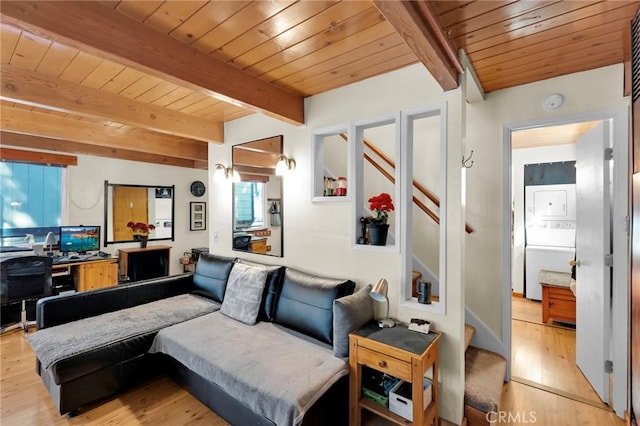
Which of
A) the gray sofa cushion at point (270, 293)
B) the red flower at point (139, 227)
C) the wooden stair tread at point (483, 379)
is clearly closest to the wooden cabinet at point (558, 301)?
the wooden stair tread at point (483, 379)

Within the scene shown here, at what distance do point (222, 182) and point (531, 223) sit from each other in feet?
15.4

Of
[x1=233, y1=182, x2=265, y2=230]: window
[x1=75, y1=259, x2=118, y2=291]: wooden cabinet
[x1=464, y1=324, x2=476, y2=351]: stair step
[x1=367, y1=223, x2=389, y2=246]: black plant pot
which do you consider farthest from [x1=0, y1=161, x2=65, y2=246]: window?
[x1=464, y1=324, x2=476, y2=351]: stair step

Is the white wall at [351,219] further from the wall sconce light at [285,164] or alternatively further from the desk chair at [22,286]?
the desk chair at [22,286]

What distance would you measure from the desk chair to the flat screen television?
Result: 0.83m

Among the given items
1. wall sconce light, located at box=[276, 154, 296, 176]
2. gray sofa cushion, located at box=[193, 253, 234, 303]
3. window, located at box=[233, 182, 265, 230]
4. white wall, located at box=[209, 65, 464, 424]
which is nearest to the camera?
white wall, located at box=[209, 65, 464, 424]

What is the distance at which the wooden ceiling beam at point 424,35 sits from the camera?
3.75ft

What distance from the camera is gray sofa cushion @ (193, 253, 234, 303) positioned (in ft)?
9.61

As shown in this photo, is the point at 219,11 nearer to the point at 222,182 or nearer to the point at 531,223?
the point at 222,182

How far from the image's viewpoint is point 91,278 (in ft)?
13.2

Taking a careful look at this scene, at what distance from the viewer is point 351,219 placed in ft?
7.53

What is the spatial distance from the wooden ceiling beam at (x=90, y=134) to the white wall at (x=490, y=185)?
12.2ft

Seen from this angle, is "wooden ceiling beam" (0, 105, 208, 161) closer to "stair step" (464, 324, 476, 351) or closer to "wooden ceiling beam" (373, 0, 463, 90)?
"wooden ceiling beam" (373, 0, 463, 90)

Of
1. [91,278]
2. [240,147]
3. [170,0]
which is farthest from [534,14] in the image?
[91,278]

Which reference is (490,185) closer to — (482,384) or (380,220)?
(380,220)
